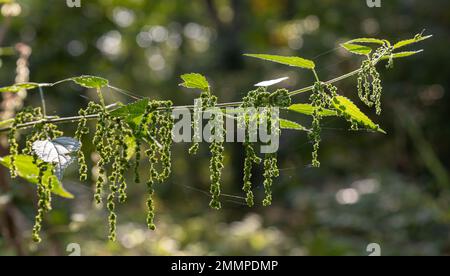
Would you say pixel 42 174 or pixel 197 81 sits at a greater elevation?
pixel 197 81

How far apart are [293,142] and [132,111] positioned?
5.68 metres

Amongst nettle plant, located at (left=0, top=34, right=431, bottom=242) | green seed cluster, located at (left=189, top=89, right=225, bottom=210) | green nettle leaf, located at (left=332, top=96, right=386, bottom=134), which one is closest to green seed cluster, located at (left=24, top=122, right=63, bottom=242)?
nettle plant, located at (left=0, top=34, right=431, bottom=242)

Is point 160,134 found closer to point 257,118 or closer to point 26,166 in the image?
point 257,118

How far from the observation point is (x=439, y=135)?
607 centimetres

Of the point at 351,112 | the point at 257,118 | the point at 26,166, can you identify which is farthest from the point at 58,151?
the point at 351,112

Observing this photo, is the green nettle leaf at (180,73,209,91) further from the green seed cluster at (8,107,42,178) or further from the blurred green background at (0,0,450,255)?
the blurred green background at (0,0,450,255)

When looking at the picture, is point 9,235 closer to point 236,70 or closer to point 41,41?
point 41,41

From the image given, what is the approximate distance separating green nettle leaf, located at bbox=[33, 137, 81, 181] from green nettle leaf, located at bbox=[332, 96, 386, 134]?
41cm

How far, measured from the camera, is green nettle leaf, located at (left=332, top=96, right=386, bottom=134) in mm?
836

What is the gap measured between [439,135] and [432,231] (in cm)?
203

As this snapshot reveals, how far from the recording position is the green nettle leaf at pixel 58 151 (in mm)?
806

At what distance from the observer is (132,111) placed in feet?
2.76
